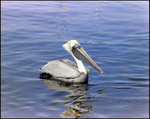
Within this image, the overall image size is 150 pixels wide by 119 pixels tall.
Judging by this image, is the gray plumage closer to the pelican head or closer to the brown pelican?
the brown pelican

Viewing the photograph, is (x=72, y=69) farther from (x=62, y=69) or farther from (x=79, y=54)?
(x=79, y=54)

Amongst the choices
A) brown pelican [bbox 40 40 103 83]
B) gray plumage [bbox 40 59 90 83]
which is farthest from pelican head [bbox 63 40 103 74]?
gray plumage [bbox 40 59 90 83]

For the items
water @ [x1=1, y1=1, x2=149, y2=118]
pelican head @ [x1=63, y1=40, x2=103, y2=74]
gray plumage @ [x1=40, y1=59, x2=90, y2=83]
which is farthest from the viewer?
pelican head @ [x1=63, y1=40, x2=103, y2=74]

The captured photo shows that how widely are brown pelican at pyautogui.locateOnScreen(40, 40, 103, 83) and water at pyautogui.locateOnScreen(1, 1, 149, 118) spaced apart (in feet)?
0.66

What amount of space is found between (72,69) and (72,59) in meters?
1.56

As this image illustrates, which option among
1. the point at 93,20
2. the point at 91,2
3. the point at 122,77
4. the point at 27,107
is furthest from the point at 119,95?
the point at 91,2

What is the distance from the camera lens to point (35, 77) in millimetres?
7344

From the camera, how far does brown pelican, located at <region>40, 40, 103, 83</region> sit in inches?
279

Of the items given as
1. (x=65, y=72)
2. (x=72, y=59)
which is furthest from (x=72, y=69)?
(x=72, y=59)

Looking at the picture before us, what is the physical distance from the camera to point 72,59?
28.5 ft

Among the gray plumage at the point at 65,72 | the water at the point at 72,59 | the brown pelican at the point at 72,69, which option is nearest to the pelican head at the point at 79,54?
the brown pelican at the point at 72,69

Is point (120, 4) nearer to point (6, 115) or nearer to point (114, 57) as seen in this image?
point (114, 57)

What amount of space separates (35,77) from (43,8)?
905cm

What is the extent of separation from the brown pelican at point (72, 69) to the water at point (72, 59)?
7.9 inches
